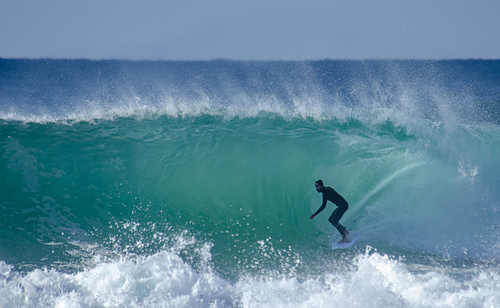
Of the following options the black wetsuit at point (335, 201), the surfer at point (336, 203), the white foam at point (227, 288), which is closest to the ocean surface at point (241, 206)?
the white foam at point (227, 288)

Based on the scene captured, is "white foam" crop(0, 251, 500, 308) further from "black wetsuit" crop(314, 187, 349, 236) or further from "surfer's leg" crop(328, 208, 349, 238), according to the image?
"black wetsuit" crop(314, 187, 349, 236)

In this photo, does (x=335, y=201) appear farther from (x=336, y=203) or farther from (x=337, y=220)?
(x=337, y=220)

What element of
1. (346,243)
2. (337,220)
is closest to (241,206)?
(337,220)

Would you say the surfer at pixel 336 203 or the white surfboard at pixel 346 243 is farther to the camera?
the white surfboard at pixel 346 243

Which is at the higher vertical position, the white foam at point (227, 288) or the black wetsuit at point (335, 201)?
the black wetsuit at point (335, 201)

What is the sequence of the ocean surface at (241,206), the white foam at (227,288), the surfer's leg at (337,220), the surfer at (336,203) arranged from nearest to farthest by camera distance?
the white foam at (227,288)
the ocean surface at (241,206)
the surfer at (336,203)
the surfer's leg at (337,220)

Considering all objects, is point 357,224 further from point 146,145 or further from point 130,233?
point 146,145

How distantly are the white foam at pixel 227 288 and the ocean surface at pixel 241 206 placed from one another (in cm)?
2

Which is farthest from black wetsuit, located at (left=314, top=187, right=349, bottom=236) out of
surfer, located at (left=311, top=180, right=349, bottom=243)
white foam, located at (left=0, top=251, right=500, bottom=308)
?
white foam, located at (left=0, top=251, right=500, bottom=308)

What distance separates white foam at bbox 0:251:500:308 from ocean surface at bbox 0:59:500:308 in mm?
17

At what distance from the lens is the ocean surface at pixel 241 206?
14.3 ft

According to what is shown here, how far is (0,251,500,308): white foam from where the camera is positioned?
4129mm

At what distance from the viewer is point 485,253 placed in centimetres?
532

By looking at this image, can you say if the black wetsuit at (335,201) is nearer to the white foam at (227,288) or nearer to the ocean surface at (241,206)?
the ocean surface at (241,206)
